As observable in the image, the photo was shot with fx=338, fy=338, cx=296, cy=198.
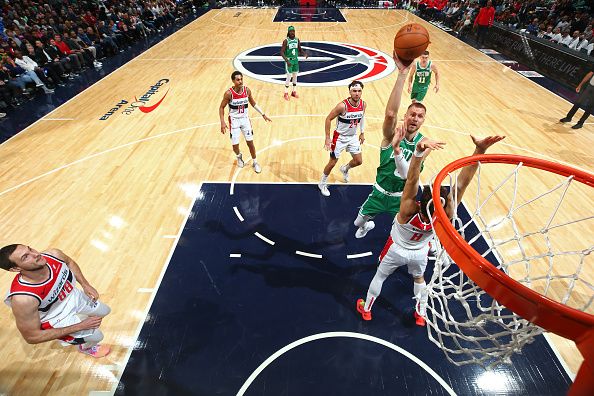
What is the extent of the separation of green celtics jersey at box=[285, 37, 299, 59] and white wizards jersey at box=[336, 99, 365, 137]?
485cm

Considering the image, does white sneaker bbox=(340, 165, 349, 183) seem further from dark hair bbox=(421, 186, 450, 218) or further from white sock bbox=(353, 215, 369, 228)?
dark hair bbox=(421, 186, 450, 218)

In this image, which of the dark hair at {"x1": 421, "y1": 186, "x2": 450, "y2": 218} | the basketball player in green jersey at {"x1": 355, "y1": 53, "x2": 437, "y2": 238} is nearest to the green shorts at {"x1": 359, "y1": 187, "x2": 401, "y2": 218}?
the basketball player in green jersey at {"x1": 355, "y1": 53, "x2": 437, "y2": 238}

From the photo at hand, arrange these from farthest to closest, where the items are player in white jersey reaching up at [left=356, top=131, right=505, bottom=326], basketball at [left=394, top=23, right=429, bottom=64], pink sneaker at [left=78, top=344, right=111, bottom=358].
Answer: pink sneaker at [left=78, top=344, right=111, bottom=358]
basketball at [left=394, top=23, right=429, bottom=64]
player in white jersey reaching up at [left=356, top=131, right=505, bottom=326]

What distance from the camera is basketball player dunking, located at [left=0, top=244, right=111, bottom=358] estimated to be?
2609 millimetres

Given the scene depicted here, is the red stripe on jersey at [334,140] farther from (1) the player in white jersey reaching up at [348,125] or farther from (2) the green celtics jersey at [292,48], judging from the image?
(2) the green celtics jersey at [292,48]

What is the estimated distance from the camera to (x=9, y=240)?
5059mm

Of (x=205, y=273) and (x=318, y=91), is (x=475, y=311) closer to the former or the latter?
(x=205, y=273)

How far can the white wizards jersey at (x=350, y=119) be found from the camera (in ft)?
17.0

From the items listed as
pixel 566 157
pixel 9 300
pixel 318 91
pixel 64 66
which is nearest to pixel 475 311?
pixel 9 300

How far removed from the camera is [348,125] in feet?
17.4

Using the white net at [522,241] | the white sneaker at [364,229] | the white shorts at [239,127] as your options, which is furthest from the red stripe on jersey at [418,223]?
the white shorts at [239,127]

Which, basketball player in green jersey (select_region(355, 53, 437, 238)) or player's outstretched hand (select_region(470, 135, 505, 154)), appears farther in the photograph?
basketball player in green jersey (select_region(355, 53, 437, 238))

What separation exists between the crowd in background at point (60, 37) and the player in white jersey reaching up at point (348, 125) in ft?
29.4

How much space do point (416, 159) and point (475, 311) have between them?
236cm
